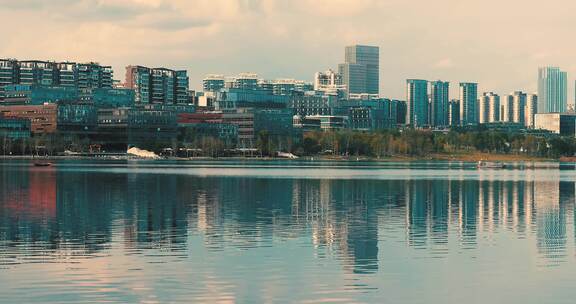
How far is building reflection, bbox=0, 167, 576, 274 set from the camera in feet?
152

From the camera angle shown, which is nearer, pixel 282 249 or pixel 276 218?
pixel 282 249

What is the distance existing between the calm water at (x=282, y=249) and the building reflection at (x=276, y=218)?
105mm

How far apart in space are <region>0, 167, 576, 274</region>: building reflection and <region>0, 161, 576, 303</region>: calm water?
105mm

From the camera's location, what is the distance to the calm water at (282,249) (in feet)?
111

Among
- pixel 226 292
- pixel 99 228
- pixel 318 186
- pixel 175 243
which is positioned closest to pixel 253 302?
pixel 226 292

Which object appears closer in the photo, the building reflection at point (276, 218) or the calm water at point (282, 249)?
the calm water at point (282, 249)

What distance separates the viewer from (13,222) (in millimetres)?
55156

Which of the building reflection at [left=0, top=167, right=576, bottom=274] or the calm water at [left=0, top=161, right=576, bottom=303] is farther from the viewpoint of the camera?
the building reflection at [left=0, top=167, right=576, bottom=274]

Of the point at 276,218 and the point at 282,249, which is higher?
the point at 276,218

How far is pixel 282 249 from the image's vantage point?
146 feet

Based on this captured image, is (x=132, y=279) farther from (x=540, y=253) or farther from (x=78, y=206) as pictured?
(x=78, y=206)

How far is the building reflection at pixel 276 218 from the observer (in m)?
46.5

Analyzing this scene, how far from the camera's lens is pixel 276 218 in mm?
60156

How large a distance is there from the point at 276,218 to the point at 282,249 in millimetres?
15664
